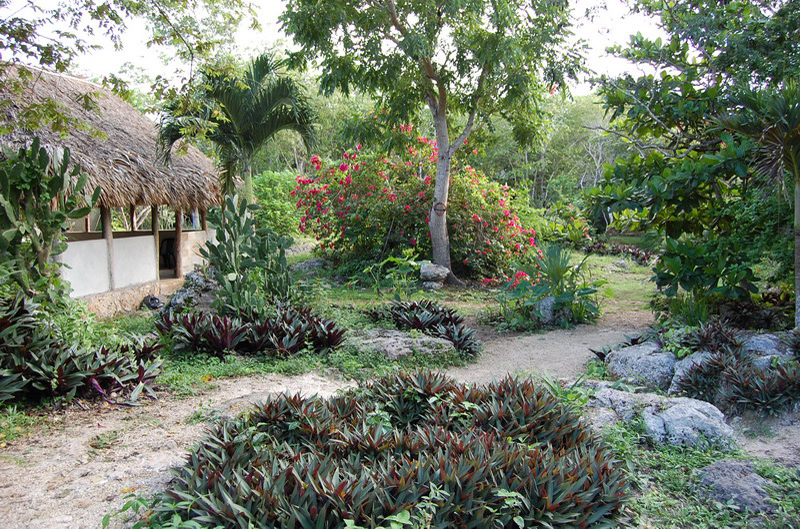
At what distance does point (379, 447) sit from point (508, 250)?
9559mm

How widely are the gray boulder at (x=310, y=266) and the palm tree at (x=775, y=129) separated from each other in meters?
9.11

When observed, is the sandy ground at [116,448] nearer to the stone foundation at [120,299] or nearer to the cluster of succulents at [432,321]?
the cluster of succulents at [432,321]

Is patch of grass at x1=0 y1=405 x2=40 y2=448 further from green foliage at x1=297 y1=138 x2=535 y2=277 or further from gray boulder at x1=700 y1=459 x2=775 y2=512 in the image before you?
green foliage at x1=297 y1=138 x2=535 y2=277

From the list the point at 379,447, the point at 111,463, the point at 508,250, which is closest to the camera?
the point at 379,447

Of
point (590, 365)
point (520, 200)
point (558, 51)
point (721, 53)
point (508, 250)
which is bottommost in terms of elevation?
point (590, 365)

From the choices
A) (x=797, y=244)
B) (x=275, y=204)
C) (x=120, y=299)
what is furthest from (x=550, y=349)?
(x=275, y=204)

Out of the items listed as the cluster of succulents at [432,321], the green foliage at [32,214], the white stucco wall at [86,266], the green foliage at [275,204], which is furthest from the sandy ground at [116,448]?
the green foliage at [275,204]

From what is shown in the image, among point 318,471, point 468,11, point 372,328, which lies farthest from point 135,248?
point 318,471

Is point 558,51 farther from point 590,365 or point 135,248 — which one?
point 135,248

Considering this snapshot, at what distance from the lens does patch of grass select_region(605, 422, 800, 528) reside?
8.85 ft

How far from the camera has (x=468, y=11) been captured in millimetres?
9617

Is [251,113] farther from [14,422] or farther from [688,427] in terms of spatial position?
[688,427]

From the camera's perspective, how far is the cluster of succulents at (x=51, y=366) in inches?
167

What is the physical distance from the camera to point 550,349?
6668 mm
